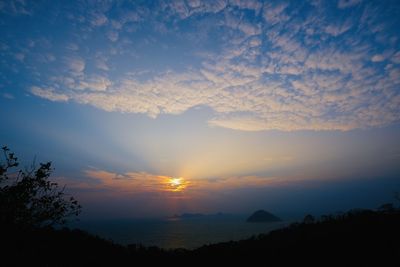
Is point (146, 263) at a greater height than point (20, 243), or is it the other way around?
point (20, 243)

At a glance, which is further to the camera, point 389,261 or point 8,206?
point 8,206

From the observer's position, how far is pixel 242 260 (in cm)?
1428

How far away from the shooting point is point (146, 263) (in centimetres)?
1652

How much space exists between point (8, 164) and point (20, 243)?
201 inches

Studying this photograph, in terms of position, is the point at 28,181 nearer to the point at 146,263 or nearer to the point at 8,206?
the point at 8,206

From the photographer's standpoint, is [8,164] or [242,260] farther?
[8,164]

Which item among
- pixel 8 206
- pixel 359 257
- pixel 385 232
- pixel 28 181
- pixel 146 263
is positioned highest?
pixel 28 181

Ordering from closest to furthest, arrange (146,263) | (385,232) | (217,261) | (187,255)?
(385,232) < (217,261) < (146,263) < (187,255)

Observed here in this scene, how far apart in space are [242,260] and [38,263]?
10353mm

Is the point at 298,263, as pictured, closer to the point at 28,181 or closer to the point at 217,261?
the point at 217,261

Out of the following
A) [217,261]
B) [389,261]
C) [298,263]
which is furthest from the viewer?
[217,261]

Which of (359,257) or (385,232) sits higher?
(385,232)

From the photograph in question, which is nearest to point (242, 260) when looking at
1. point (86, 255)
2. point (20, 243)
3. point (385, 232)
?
point (385, 232)

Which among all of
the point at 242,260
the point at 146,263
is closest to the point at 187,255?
the point at 146,263
